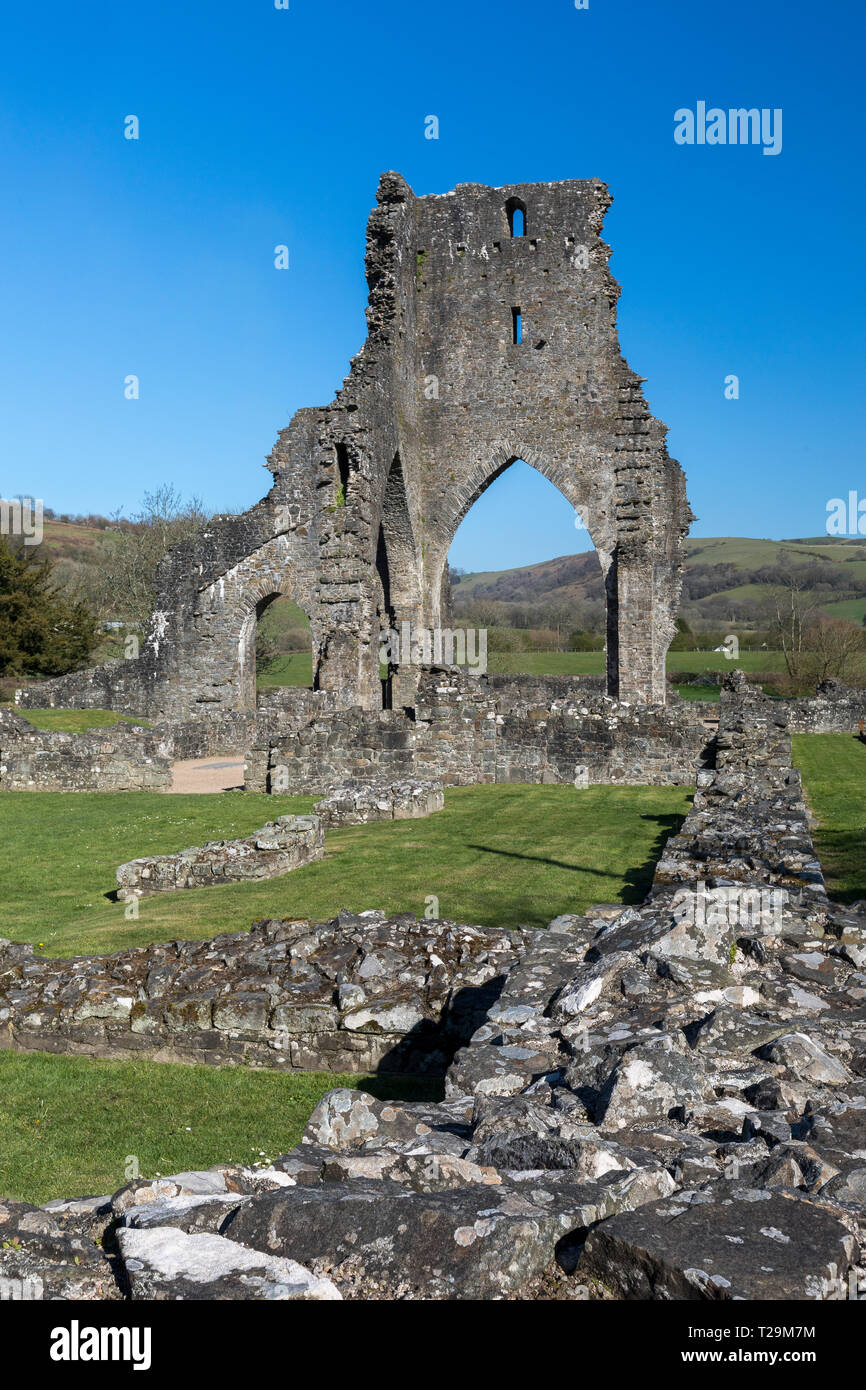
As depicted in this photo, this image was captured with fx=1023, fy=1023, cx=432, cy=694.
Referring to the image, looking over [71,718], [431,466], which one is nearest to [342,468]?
[431,466]

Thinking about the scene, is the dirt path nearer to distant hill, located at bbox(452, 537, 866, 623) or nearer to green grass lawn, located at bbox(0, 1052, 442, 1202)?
green grass lawn, located at bbox(0, 1052, 442, 1202)

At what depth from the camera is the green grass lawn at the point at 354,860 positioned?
8414mm

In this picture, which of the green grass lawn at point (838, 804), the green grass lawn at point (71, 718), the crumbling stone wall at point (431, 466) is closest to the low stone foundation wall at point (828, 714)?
the green grass lawn at point (838, 804)

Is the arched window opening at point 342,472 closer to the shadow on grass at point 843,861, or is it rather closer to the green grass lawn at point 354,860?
the green grass lawn at point 354,860

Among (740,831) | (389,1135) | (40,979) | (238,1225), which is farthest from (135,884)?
(238,1225)

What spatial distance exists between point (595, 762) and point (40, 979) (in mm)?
11356

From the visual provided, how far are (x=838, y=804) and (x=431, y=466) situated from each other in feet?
50.1

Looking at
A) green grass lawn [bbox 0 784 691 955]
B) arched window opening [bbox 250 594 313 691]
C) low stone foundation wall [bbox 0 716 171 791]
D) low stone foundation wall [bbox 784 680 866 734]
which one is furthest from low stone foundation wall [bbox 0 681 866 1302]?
arched window opening [bbox 250 594 313 691]

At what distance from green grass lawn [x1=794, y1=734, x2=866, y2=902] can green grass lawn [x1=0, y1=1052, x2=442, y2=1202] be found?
502cm

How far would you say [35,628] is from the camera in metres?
32.2

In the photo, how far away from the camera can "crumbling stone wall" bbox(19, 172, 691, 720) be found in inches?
895

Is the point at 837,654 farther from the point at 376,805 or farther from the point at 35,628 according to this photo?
the point at 376,805

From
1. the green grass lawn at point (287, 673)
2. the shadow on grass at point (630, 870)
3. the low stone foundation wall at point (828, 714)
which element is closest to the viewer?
the shadow on grass at point (630, 870)

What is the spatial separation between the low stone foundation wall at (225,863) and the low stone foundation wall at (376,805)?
2.64m
